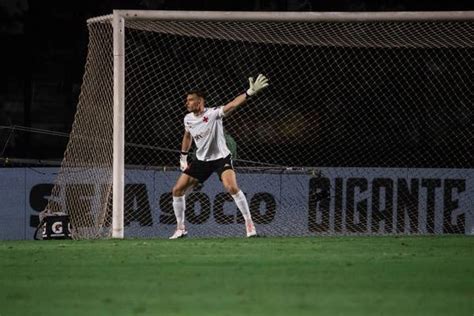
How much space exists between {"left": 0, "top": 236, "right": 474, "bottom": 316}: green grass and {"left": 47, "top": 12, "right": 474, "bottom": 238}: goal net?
3.33 metres

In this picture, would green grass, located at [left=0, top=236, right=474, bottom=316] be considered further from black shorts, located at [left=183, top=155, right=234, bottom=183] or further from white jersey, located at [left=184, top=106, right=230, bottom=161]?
white jersey, located at [left=184, top=106, right=230, bottom=161]

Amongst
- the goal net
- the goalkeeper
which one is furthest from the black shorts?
the goal net

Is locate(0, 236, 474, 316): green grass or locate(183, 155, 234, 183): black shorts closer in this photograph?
locate(0, 236, 474, 316): green grass

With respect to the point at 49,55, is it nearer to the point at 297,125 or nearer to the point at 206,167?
the point at 297,125

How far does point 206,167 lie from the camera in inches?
522

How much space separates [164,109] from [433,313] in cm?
1199

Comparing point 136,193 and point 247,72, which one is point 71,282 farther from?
point 247,72

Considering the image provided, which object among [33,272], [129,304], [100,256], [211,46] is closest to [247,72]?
[211,46]

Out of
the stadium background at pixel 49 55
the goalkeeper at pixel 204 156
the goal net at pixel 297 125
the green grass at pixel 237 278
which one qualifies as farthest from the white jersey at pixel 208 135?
the stadium background at pixel 49 55

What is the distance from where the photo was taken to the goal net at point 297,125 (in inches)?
557

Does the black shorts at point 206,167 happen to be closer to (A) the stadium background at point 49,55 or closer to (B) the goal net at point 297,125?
(B) the goal net at point 297,125

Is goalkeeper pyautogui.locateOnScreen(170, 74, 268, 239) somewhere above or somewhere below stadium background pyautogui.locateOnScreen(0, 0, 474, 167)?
below

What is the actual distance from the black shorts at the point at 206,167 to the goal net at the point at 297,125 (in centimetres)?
120

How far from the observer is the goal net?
14.2 m
